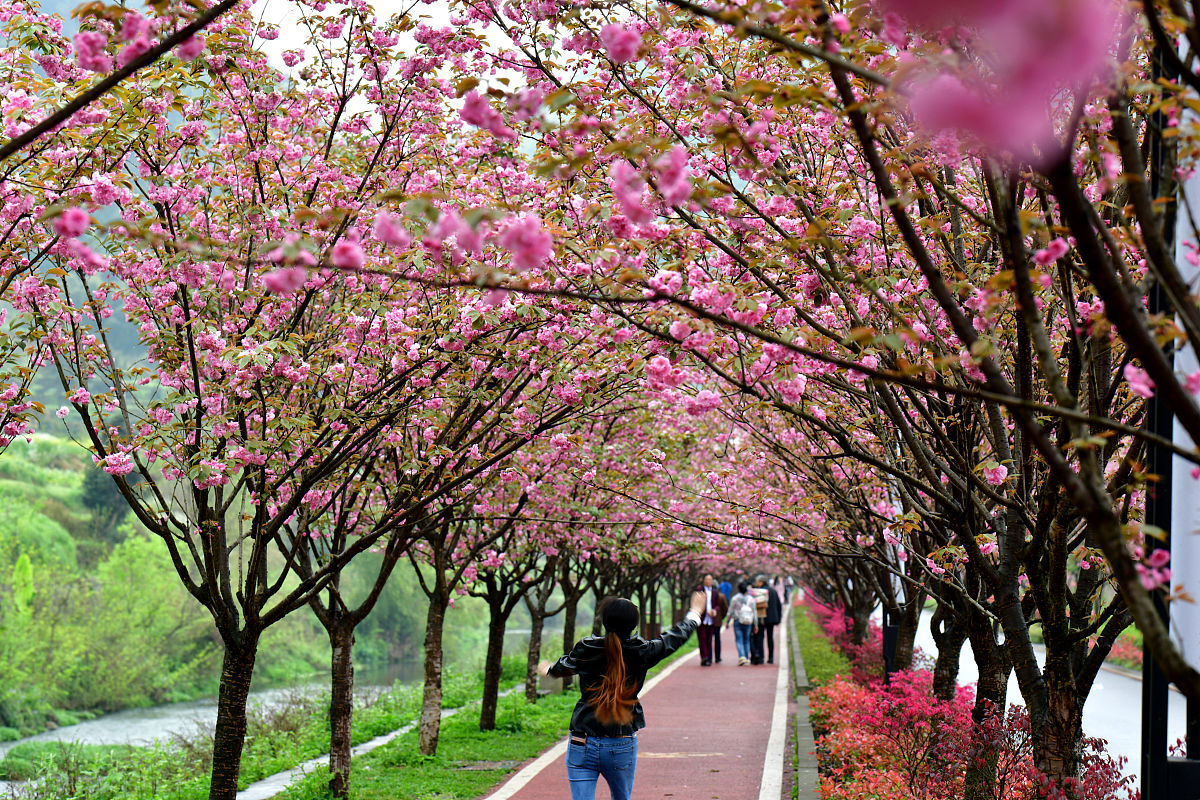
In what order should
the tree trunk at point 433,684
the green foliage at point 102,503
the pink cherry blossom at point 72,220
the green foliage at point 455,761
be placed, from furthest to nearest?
1. the green foliage at point 102,503
2. the tree trunk at point 433,684
3. the green foliage at point 455,761
4. the pink cherry blossom at point 72,220

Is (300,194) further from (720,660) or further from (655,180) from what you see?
(720,660)

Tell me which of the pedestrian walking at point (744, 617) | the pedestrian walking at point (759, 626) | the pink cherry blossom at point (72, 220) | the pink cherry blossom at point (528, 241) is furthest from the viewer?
the pedestrian walking at point (759, 626)

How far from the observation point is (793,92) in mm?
2826

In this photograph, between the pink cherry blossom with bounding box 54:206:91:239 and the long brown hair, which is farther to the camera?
the long brown hair

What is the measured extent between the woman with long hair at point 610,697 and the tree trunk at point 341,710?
392 centimetres

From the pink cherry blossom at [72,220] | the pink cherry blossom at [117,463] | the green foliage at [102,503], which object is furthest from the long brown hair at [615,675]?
the green foliage at [102,503]

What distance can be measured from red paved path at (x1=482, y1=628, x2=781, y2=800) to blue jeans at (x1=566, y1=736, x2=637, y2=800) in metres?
3.25

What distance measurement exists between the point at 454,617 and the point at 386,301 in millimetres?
45565

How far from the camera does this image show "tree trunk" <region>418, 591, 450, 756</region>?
1082cm

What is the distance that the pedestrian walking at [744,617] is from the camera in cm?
2267

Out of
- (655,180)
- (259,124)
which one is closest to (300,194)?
(259,124)

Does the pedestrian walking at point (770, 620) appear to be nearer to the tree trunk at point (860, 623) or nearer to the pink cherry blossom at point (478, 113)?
the tree trunk at point (860, 623)

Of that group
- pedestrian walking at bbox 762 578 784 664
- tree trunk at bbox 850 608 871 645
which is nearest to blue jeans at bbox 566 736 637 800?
tree trunk at bbox 850 608 871 645

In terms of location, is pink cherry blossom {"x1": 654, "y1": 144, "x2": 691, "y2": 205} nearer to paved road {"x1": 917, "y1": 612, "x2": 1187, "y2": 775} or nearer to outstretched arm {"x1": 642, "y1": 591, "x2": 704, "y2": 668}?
outstretched arm {"x1": 642, "y1": 591, "x2": 704, "y2": 668}
